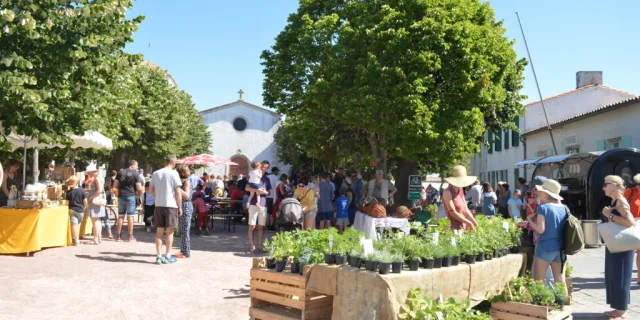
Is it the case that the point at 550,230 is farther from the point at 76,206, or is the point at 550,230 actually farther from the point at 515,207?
the point at 515,207

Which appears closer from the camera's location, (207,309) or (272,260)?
(272,260)

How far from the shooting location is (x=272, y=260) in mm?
5707

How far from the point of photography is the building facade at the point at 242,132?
55.5 meters

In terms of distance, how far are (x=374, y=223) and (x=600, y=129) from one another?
62.2 ft

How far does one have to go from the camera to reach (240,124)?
5597 cm

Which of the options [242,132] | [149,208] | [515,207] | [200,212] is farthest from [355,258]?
[242,132]

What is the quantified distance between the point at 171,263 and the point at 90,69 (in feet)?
15.9

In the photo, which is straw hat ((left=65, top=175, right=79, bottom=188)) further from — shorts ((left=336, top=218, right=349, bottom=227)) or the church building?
the church building

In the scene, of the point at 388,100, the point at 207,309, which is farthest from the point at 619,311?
the point at 388,100

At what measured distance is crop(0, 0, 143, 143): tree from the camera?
10359 mm

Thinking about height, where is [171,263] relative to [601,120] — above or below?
below

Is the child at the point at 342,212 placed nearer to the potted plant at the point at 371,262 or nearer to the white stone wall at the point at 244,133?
the potted plant at the point at 371,262

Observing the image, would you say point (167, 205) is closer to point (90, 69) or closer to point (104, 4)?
point (90, 69)

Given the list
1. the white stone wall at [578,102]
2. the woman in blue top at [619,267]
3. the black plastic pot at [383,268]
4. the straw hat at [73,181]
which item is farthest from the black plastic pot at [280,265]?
the white stone wall at [578,102]
